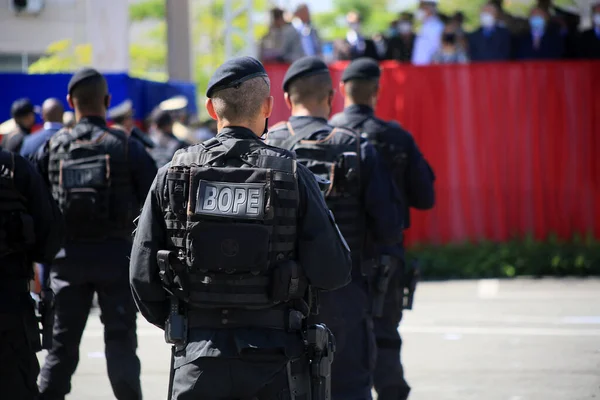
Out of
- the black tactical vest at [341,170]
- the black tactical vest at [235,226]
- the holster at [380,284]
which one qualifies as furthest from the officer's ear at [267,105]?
the holster at [380,284]

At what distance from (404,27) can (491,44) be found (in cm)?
141

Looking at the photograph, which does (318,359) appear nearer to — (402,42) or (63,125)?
(63,125)

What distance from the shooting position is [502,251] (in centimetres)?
1320

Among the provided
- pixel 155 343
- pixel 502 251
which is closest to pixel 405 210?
pixel 155 343

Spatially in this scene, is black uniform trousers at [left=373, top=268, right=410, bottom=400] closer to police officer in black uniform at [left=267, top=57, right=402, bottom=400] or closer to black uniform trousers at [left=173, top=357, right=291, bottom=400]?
police officer in black uniform at [left=267, top=57, right=402, bottom=400]

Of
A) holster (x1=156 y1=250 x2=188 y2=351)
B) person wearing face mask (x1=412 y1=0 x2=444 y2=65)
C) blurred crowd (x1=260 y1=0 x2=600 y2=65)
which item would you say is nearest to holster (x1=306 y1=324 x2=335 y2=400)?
holster (x1=156 y1=250 x2=188 y2=351)

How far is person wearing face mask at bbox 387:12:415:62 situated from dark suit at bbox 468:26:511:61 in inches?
37.0

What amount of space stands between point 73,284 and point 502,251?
804 centimetres

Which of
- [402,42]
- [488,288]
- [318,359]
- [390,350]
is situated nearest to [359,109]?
[390,350]

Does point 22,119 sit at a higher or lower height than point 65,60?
lower

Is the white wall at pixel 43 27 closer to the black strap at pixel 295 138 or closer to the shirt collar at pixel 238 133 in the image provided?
the black strap at pixel 295 138

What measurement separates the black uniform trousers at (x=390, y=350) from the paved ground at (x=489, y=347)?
2.37ft

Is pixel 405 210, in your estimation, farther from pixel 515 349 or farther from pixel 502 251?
pixel 502 251

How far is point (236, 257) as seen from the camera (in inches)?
152
